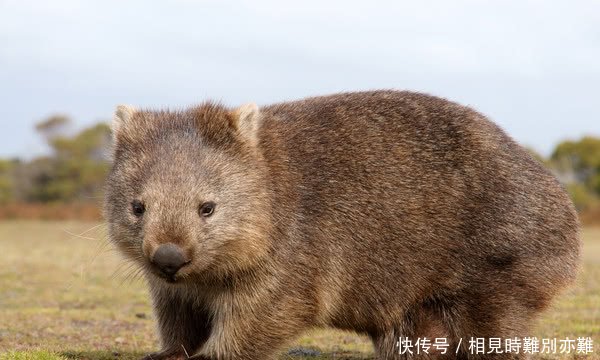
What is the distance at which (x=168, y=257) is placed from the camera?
5.49 m

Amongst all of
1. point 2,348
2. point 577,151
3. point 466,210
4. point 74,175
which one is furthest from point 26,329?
point 577,151

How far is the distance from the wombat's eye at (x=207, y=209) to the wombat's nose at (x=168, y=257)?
0.33m

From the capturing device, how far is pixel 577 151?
53625mm

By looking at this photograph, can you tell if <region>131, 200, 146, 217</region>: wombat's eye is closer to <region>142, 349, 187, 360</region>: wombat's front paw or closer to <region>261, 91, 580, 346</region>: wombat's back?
<region>261, 91, 580, 346</region>: wombat's back

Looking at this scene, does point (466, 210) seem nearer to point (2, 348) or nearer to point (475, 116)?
point (475, 116)

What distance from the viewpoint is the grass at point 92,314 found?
8.18 metres

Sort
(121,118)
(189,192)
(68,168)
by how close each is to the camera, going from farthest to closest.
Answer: (68,168) < (121,118) < (189,192)

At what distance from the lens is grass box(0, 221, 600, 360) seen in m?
8.18

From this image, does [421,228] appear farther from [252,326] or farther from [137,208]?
[137,208]

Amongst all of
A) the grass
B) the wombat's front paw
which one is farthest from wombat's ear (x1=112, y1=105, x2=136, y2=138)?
the wombat's front paw

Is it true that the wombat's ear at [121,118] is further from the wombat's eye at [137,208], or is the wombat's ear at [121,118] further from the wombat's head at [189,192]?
the wombat's eye at [137,208]

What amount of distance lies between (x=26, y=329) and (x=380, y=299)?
4.80m

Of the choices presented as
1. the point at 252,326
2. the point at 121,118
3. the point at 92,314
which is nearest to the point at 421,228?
the point at 252,326

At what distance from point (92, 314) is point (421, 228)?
19.6 feet
